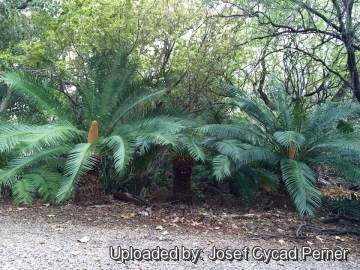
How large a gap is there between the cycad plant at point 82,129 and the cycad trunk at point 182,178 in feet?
2.60

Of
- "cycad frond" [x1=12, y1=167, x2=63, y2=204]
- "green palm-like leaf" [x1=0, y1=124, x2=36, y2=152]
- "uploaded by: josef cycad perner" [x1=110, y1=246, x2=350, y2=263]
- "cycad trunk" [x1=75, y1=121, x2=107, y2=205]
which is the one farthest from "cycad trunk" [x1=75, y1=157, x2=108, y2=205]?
"uploaded by: josef cycad perner" [x1=110, y1=246, x2=350, y2=263]

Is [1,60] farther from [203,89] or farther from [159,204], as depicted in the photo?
[159,204]

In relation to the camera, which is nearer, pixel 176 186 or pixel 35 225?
pixel 35 225

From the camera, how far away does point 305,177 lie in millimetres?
6441

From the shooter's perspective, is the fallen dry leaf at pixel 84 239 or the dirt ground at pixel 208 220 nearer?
the fallen dry leaf at pixel 84 239

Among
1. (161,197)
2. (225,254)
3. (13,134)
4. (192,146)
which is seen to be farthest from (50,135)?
(225,254)

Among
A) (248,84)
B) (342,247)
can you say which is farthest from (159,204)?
(248,84)

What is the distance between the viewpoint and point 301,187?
6160 millimetres

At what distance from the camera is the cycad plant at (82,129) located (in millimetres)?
5980

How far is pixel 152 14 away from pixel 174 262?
5426mm

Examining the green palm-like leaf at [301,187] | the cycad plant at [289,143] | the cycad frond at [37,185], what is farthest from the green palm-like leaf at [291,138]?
the cycad frond at [37,185]

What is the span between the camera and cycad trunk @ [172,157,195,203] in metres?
7.38

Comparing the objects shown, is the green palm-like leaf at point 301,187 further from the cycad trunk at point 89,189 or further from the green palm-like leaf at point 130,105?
the cycad trunk at point 89,189

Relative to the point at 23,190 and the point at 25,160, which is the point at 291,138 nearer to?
the point at 25,160
